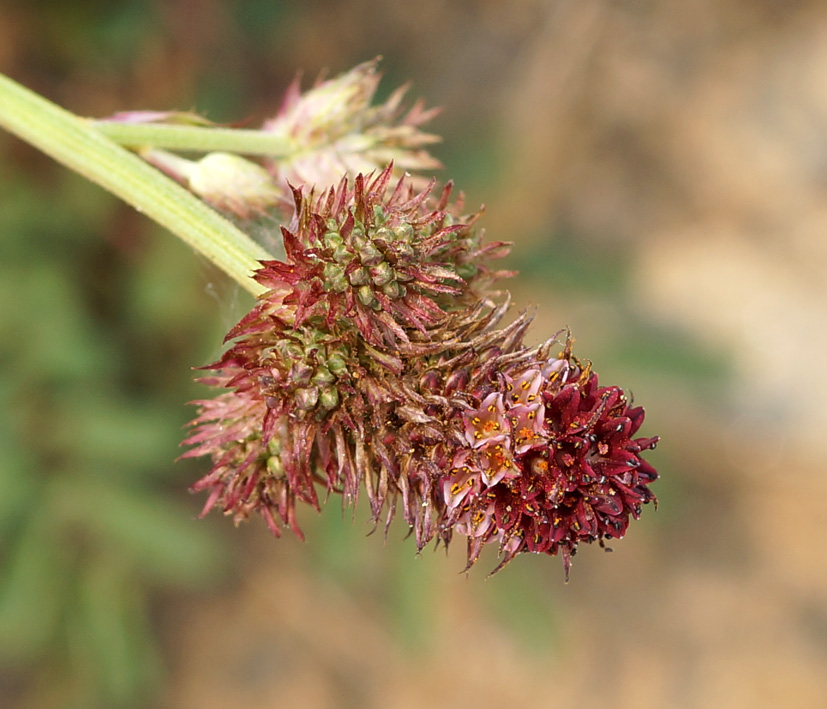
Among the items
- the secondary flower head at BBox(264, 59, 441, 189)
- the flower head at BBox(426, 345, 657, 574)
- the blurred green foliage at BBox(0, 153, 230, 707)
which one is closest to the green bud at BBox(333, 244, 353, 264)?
the flower head at BBox(426, 345, 657, 574)

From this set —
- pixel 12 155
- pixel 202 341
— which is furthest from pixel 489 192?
pixel 12 155

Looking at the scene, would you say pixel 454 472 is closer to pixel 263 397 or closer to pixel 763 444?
pixel 263 397

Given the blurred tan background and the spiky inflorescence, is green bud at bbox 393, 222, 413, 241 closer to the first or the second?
the spiky inflorescence

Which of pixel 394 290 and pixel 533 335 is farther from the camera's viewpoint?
pixel 533 335

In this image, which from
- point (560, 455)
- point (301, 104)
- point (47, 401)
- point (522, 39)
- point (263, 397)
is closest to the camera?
point (560, 455)

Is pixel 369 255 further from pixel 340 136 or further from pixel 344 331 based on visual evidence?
pixel 340 136

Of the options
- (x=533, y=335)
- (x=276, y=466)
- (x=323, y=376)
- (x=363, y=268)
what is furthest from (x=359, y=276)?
(x=533, y=335)
